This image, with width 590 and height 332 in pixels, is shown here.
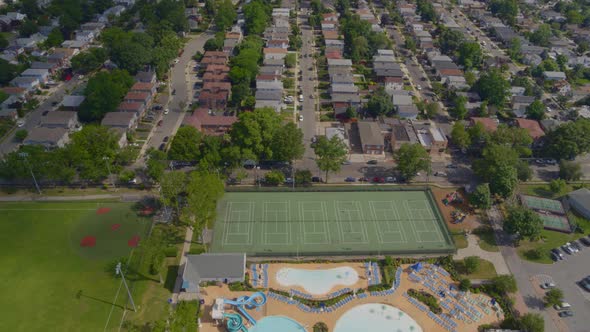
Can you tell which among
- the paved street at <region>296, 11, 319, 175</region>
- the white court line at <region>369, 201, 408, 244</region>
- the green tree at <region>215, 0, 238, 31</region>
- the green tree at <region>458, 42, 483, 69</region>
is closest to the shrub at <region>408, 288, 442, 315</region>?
the white court line at <region>369, 201, 408, 244</region>

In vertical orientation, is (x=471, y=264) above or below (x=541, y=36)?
below

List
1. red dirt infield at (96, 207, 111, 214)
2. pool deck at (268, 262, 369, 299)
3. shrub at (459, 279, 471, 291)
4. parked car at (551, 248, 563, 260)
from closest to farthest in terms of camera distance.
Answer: shrub at (459, 279, 471, 291) → pool deck at (268, 262, 369, 299) → parked car at (551, 248, 563, 260) → red dirt infield at (96, 207, 111, 214)

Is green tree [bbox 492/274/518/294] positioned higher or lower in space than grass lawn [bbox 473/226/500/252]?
higher

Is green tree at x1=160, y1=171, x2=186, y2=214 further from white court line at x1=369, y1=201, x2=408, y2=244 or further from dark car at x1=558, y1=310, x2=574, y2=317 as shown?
dark car at x1=558, y1=310, x2=574, y2=317

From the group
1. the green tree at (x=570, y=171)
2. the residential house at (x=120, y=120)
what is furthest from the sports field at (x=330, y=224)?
the residential house at (x=120, y=120)

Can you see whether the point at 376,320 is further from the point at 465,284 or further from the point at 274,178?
the point at 274,178

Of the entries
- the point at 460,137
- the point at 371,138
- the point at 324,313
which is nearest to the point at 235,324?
the point at 324,313
